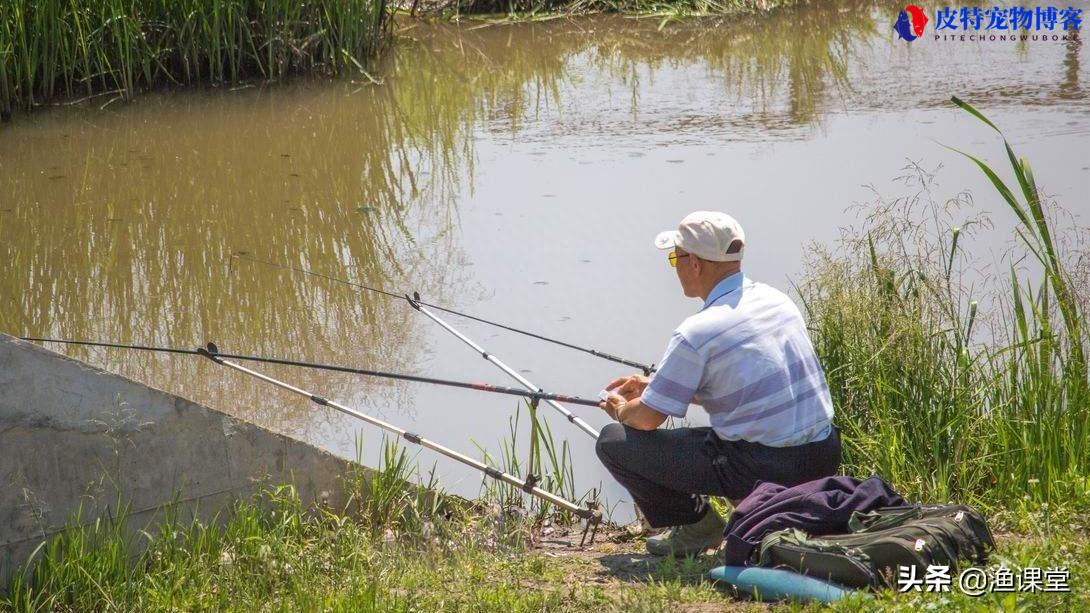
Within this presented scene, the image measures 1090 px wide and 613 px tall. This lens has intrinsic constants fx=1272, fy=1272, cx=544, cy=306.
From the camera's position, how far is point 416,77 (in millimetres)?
11305

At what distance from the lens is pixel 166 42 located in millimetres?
10414

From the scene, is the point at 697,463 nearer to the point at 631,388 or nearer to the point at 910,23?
the point at 631,388

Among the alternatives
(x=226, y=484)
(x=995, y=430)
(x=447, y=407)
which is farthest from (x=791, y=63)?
(x=226, y=484)

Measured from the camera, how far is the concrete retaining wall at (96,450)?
3.21m

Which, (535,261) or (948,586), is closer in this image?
(948,586)

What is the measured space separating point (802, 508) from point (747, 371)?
37 cm

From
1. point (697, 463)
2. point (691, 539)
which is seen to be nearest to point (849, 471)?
point (691, 539)

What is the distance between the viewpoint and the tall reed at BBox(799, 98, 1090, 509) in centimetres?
369

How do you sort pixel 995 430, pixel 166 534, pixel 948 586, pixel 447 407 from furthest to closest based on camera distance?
pixel 447 407 < pixel 995 430 < pixel 166 534 < pixel 948 586

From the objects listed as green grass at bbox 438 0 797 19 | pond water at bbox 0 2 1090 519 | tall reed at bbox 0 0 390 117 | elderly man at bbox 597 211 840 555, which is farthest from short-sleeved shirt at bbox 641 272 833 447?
green grass at bbox 438 0 797 19

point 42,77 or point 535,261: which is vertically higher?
point 42,77

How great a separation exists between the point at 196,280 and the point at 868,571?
4481 millimetres

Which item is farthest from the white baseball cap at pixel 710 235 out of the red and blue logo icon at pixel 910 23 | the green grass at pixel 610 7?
the green grass at pixel 610 7

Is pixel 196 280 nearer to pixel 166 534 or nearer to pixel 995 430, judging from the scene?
pixel 166 534
